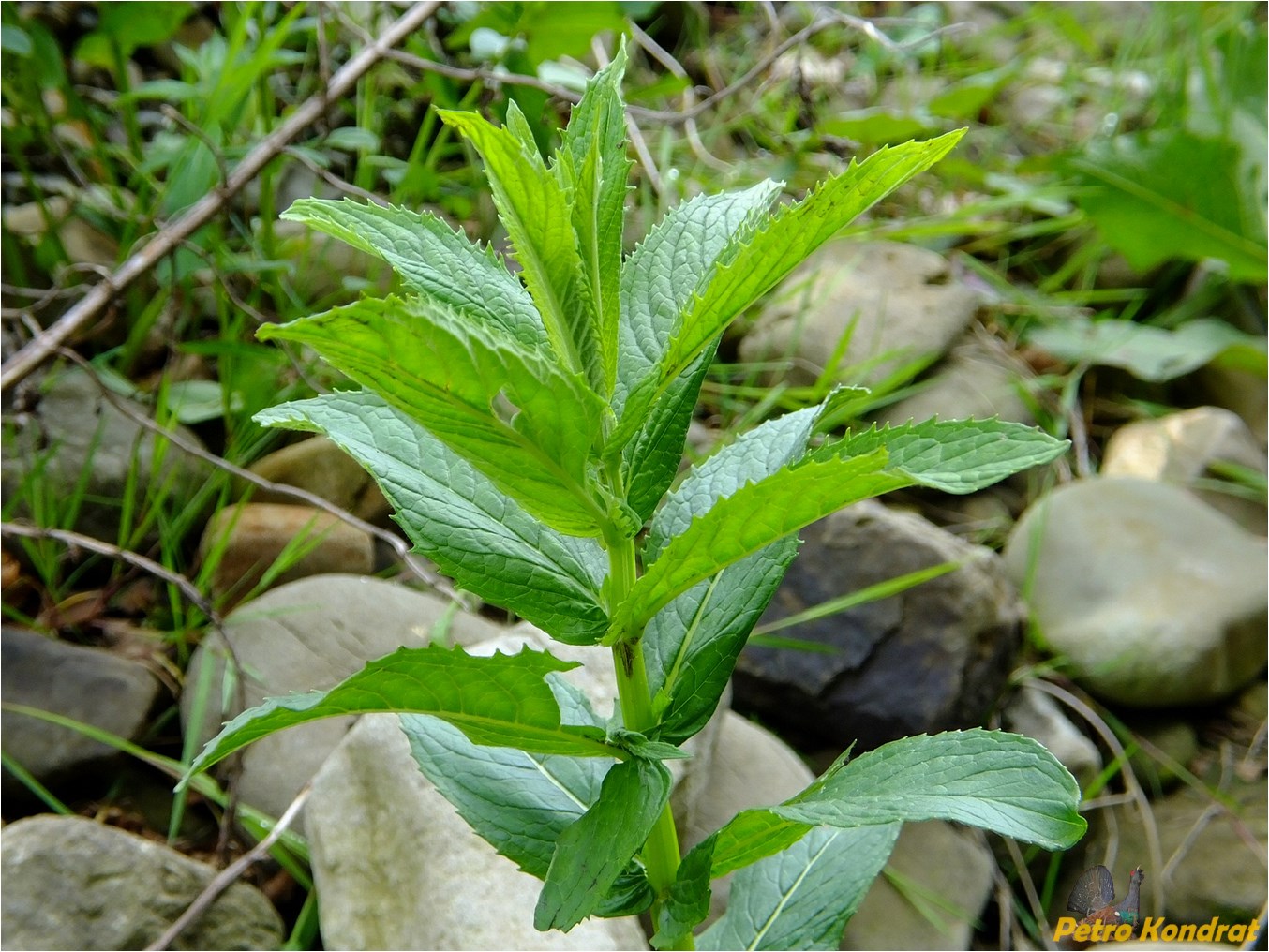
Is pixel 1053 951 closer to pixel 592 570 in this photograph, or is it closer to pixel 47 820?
pixel 592 570

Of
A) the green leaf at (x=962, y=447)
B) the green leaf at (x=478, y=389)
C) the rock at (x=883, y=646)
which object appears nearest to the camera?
the green leaf at (x=478, y=389)

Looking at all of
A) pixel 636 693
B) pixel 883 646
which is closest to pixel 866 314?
pixel 883 646

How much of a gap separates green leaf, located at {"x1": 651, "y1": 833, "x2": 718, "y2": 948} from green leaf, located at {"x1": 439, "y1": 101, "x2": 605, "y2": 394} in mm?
399

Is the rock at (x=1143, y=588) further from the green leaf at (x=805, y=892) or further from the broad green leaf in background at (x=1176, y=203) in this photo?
the green leaf at (x=805, y=892)

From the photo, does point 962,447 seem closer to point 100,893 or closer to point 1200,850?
point 100,893

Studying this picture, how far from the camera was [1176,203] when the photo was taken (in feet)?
9.34

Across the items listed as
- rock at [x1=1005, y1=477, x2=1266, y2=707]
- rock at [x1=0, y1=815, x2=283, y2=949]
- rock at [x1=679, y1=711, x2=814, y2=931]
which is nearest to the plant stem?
rock at [x1=679, y1=711, x2=814, y2=931]

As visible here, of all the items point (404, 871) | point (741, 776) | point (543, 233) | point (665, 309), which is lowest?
point (741, 776)

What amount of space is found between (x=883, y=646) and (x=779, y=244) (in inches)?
59.5

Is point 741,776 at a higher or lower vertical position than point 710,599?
lower

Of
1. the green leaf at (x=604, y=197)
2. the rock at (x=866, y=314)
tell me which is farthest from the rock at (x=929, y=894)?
the green leaf at (x=604, y=197)

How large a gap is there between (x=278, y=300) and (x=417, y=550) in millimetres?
1658

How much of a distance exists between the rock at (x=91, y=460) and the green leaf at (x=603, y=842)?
4.52ft

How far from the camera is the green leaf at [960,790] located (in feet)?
2.43
